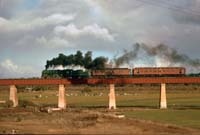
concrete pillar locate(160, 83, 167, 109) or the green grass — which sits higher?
concrete pillar locate(160, 83, 167, 109)

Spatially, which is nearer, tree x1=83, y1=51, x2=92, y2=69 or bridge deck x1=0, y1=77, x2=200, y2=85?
bridge deck x1=0, y1=77, x2=200, y2=85

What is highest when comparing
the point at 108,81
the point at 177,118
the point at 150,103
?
the point at 108,81

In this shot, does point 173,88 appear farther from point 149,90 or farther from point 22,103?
point 22,103

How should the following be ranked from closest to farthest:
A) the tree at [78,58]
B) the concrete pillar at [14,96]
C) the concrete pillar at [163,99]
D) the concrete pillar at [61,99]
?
the concrete pillar at [163,99]
the concrete pillar at [61,99]
the concrete pillar at [14,96]
the tree at [78,58]

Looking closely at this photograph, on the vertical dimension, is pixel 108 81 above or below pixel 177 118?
above

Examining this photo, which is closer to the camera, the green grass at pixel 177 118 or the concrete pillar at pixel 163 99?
the green grass at pixel 177 118

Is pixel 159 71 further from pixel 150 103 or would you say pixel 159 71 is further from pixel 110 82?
pixel 110 82

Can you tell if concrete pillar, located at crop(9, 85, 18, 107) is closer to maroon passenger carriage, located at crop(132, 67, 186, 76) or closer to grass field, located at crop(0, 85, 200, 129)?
grass field, located at crop(0, 85, 200, 129)

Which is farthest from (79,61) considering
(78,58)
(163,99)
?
(163,99)

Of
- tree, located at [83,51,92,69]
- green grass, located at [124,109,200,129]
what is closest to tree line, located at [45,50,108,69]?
tree, located at [83,51,92,69]

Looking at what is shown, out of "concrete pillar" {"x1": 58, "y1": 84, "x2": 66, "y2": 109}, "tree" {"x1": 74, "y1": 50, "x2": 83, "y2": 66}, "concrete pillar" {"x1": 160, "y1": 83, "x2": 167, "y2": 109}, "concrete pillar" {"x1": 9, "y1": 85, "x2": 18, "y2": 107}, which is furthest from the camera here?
"tree" {"x1": 74, "y1": 50, "x2": 83, "y2": 66}

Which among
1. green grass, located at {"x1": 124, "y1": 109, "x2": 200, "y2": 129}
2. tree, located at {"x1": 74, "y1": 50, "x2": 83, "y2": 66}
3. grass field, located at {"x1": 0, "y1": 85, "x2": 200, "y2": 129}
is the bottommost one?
green grass, located at {"x1": 124, "y1": 109, "x2": 200, "y2": 129}

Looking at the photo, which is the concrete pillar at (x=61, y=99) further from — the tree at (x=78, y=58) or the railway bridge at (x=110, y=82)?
the tree at (x=78, y=58)

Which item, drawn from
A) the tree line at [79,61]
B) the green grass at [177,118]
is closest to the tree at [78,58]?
the tree line at [79,61]
